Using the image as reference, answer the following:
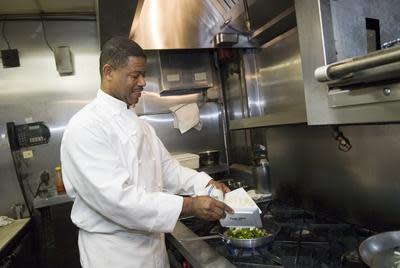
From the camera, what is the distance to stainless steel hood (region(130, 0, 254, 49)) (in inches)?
68.0

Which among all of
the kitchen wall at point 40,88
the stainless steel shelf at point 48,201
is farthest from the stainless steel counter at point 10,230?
the kitchen wall at point 40,88

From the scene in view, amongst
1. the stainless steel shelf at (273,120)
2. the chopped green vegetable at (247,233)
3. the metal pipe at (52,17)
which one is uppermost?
the metal pipe at (52,17)

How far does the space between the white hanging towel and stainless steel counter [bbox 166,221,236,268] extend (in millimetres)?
1536

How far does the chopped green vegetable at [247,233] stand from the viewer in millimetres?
1258

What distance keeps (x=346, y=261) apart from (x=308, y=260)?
5.0 inches

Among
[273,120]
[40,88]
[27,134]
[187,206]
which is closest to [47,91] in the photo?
[40,88]

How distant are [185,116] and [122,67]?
1.70 meters

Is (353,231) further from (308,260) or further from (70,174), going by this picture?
(70,174)

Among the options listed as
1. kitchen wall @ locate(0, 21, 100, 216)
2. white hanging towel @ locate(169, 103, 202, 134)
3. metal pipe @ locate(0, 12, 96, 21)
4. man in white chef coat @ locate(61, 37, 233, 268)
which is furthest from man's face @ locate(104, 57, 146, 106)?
metal pipe @ locate(0, 12, 96, 21)

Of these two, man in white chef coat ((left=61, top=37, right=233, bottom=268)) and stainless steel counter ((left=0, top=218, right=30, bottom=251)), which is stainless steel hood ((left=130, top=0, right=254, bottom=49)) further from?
stainless steel counter ((left=0, top=218, right=30, bottom=251))

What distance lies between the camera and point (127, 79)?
1.28 m

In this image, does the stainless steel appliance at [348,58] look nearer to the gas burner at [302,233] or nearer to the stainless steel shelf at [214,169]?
the gas burner at [302,233]

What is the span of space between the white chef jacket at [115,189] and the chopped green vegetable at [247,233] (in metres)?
0.30

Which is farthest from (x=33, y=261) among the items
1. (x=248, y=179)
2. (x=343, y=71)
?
(x=343, y=71)
